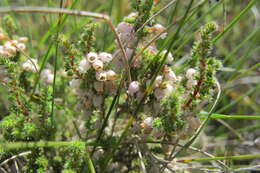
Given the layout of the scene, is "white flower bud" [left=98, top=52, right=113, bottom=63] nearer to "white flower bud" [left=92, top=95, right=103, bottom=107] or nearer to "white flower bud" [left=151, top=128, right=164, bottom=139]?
"white flower bud" [left=92, top=95, right=103, bottom=107]

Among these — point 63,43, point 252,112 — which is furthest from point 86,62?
point 252,112

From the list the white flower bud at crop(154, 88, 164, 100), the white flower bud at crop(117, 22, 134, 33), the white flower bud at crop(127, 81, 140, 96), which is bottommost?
the white flower bud at crop(154, 88, 164, 100)

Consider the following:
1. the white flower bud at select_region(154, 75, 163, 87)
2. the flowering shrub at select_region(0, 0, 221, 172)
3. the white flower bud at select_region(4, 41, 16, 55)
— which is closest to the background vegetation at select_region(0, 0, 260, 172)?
the flowering shrub at select_region(0, 0, 221, 172)

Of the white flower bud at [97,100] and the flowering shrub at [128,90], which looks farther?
the white flower bud at [97,100]

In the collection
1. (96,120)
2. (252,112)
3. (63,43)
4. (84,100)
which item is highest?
(63,43)

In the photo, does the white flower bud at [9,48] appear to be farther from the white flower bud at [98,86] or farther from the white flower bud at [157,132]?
the white flower bud at [157,132]

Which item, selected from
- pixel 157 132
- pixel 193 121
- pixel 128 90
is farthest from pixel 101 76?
pixel 193 121

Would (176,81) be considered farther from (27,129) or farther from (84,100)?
(27,129)

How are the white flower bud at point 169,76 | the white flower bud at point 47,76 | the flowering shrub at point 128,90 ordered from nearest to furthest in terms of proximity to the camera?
the flowering shrub at point 128,90, the white flower bud at point 169,76, the white flower bud at point 47,76

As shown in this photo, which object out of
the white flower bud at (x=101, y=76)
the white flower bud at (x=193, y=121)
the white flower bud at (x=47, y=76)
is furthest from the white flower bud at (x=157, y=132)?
the white flower bud at (x=47, y=76)

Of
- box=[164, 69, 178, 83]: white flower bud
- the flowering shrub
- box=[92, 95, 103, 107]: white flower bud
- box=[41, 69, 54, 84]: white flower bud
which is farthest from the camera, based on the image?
box=[41, 69, 54, 84]: white flower bud

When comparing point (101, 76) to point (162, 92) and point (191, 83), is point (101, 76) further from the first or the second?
point (191, 83)
